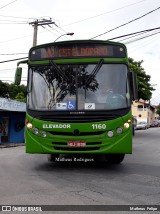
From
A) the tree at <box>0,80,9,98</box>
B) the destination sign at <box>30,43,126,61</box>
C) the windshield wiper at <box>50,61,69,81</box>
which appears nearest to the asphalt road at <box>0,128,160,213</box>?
the windshield wiper at <box>50,61,69,81</box>

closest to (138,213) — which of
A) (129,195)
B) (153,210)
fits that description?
(153,210)

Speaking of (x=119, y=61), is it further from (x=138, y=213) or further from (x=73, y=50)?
(x=138, y=213)

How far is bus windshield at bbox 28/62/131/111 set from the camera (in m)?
9.36

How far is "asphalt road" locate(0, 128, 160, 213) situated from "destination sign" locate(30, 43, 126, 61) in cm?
316

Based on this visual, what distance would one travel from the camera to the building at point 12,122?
26.3 meters

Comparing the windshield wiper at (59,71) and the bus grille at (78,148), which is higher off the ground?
the windshield wiper at (59,71)

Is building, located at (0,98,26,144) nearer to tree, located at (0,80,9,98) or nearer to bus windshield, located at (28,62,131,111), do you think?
bus windshield, located at (28,62,131,111)

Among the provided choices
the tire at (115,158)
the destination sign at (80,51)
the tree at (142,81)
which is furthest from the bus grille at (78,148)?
the tree at (142,81)

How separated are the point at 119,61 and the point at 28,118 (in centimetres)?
287

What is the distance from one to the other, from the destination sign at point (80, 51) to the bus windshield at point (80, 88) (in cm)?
31

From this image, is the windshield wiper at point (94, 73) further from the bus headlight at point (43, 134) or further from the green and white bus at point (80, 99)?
the bus headlight at point (43, 134)

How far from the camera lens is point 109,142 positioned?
9.21 m

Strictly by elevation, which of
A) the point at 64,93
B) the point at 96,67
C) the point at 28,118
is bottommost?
the point at 28,118

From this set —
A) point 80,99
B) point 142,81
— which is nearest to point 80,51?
point 80,99
